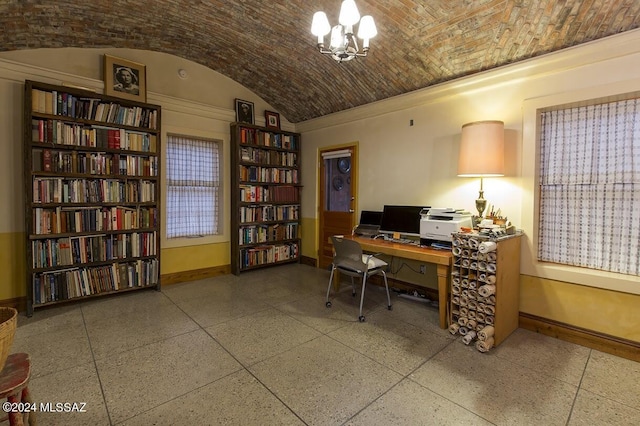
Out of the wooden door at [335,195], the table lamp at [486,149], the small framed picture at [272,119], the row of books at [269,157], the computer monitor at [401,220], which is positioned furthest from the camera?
the small framed picture at [272,119]

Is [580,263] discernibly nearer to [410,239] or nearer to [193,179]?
[410,239]

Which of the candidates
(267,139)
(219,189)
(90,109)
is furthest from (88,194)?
(267,139)

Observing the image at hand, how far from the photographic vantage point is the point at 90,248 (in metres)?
3.37

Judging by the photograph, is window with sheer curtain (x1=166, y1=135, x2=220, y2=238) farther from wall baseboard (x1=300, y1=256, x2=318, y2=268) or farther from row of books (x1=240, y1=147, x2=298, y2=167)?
wall baseboard (x1=300, y1=256, x2=318, y2=268)

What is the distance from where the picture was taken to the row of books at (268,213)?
4.72 meters

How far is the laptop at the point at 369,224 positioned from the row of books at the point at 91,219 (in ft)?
8.81

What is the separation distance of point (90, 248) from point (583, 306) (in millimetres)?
5011

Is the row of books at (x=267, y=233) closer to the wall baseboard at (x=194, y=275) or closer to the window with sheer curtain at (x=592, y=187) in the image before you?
the wall baseboard at (x=194, y=275)

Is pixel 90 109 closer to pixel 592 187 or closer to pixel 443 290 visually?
pixel 443 290

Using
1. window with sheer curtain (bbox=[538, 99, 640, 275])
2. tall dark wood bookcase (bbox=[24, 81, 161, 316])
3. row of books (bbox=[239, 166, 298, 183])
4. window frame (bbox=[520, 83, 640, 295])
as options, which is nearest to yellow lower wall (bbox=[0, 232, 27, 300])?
tall dark wood bookcase (bbox=[24, 81, 161, 316])

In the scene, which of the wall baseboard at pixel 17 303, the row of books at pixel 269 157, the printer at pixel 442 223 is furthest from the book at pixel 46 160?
the printer at pixel 442 223

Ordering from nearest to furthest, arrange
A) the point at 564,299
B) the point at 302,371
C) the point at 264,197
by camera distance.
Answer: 1. the point at 302,371
2. the point at 564,299
3. the point at 264,197

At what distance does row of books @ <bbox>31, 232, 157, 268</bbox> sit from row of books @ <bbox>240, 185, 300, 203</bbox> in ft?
4.79

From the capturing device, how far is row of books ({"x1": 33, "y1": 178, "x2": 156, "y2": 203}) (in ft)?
10.2
